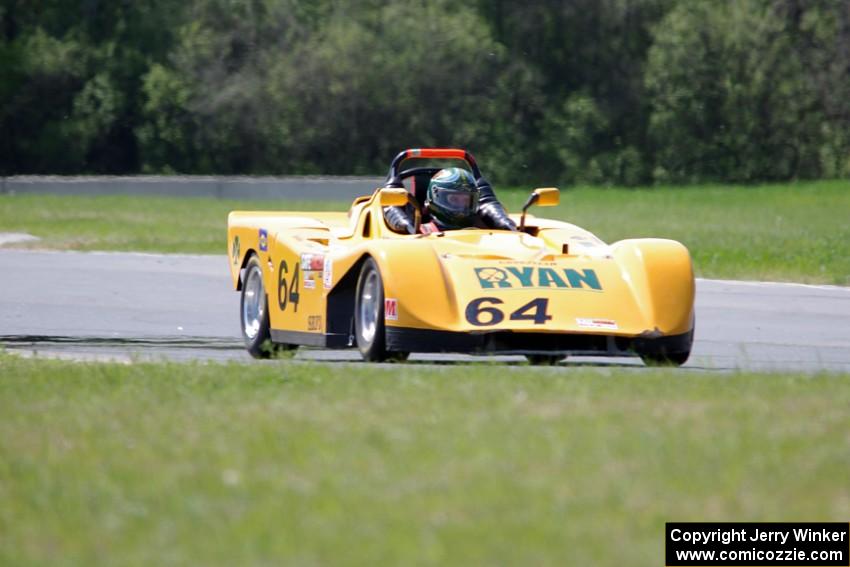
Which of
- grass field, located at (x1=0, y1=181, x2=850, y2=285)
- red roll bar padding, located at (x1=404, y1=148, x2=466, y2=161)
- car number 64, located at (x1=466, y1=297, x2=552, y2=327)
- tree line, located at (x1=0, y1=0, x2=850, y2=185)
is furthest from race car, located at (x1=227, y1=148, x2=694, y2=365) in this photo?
tree line, located at (x1=0, y1=0, x2=850, y2=185)

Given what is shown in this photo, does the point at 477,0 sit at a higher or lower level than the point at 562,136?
higher

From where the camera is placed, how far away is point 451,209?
36.6ft

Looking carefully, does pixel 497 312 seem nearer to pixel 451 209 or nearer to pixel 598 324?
pixel 598 324

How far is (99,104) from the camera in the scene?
167 ft

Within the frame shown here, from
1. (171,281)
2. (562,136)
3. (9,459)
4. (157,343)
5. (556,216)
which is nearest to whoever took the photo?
(9,459)

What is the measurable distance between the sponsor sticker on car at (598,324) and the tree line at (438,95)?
3933 cm

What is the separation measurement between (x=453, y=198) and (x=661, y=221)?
65.6 feet

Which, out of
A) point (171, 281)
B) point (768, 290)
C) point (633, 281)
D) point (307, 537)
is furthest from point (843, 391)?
point (171, 281)

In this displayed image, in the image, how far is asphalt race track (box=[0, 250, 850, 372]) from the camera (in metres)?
11.2

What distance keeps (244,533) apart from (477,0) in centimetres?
4808

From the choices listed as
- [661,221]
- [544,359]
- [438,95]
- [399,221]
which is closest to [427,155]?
[399,221]

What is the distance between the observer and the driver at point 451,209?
11.1 meters

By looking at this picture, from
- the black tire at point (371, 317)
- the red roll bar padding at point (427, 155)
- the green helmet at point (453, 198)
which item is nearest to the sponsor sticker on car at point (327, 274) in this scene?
the black tire at point (371, 317)

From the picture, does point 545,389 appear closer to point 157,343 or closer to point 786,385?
point 786,385
